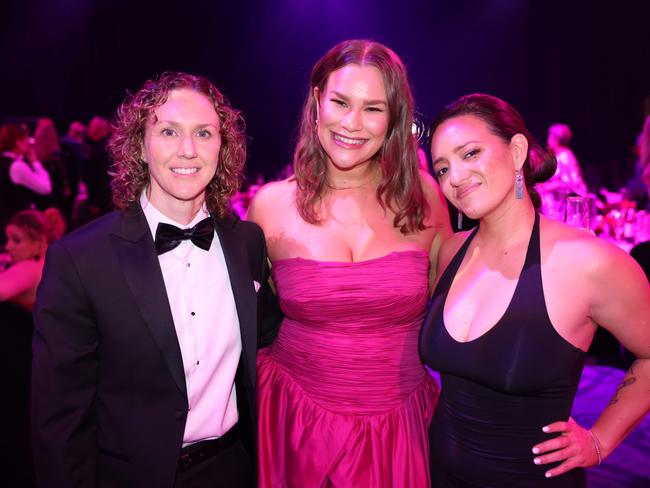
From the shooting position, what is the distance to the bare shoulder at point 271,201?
254 centimetres

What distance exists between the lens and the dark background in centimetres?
1127

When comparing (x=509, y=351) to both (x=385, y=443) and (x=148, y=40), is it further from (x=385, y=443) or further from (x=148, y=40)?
(x=148, y=40)

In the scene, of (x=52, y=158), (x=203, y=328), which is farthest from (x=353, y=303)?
(x=52, y=158)

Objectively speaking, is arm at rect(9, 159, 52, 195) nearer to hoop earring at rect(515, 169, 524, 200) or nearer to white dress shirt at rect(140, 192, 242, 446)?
white dress shirt at rect(140, 192, 242, 446)

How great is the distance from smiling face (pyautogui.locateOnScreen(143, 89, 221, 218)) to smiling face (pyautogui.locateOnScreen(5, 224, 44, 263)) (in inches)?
83.1

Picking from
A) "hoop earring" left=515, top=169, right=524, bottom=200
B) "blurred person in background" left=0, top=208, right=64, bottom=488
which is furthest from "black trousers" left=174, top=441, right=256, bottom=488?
"blurred person in background" left=0, top=208, right=64, bottom=488

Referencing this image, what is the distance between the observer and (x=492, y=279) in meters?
1.91

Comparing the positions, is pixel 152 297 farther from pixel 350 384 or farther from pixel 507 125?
pixel 507 125

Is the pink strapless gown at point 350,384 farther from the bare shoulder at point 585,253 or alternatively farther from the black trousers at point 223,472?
the bare shoulder at point 585,253

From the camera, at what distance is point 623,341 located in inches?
70.4

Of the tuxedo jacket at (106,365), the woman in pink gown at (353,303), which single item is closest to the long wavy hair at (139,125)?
the tuxedo jacket at (106,365)

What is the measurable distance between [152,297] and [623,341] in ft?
4.68

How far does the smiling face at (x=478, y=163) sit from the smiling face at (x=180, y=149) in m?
0.78

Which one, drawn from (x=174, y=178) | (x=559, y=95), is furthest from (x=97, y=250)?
(x=559, y=95)
